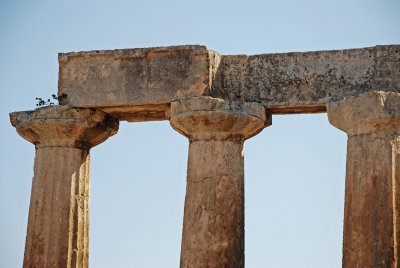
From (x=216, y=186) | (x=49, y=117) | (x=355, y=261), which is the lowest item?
(x=355, y=261)

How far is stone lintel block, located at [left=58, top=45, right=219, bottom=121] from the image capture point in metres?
22.3

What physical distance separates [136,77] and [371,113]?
5.04 meters

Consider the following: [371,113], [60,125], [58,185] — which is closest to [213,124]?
[371,113]

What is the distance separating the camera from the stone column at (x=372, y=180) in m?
20.2

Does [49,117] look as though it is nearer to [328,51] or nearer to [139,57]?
[139,57]

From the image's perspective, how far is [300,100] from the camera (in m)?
22.0

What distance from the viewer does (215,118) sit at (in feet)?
71.3

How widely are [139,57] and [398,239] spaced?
21.8 ft

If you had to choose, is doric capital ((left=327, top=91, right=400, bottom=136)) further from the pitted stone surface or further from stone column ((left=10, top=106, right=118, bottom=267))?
stone column ((left=10, top=106, right=118, bottom=267))

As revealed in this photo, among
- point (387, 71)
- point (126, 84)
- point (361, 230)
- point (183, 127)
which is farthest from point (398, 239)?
point (126, 84)

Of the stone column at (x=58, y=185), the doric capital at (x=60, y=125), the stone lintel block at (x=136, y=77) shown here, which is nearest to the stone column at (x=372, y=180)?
the stone lintel block at (x=136, y=77)

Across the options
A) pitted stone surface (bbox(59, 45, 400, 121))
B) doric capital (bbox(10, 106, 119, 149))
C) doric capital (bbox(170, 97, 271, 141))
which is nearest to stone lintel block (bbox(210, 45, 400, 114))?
pitted stone surface (bbox(59, 45, 400, 121))

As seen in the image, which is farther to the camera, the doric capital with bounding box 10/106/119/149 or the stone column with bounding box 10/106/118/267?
the doric capital with bounding box 10/106/119/149

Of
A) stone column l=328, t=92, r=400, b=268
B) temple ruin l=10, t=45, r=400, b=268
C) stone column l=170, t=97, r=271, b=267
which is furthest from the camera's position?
stone column l=170, t=97, r=271, b=267
